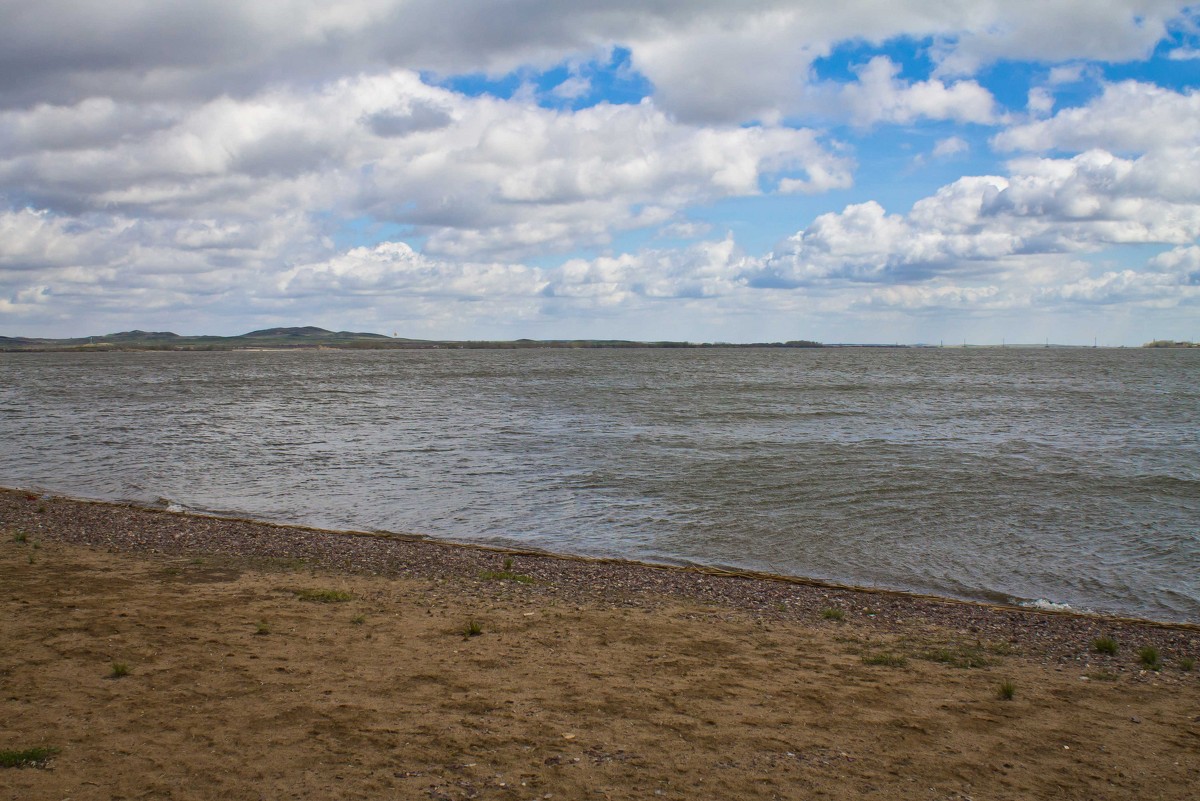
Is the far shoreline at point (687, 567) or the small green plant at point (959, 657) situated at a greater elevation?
the small green plant at point (959, 657)

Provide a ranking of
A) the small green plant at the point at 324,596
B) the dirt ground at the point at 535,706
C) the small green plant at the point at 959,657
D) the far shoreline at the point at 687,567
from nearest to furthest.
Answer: the dirt ground at the point at 535,706 < the small green plant at the point at 959,657 < the small green plant at the point at 324,596 < the far shoreline at the point at 687,567

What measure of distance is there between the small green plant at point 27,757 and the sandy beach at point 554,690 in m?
0.07

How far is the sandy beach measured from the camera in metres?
7.96

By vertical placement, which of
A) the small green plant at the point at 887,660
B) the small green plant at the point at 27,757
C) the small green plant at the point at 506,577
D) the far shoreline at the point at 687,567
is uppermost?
the small green plant at the point at 27,757

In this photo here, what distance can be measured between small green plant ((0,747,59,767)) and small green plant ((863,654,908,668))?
31.4ft

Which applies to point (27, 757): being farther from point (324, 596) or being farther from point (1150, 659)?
point (1150, 659)

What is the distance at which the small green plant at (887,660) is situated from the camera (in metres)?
11.5

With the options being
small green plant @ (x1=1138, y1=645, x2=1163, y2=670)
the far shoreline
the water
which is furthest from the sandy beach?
the water

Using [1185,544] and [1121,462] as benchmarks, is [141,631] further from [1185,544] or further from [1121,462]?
[1121,462]

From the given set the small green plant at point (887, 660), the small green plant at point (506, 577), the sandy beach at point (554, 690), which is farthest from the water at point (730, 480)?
the small green plant at point (887, 660)

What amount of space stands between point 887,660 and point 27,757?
1003 centimetres

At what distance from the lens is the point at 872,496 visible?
26.9 meters

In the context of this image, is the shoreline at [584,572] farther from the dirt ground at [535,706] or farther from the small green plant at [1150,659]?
the dirt ground at [535,706]

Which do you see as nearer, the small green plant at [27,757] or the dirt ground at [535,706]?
the small green plant at [27,757]
